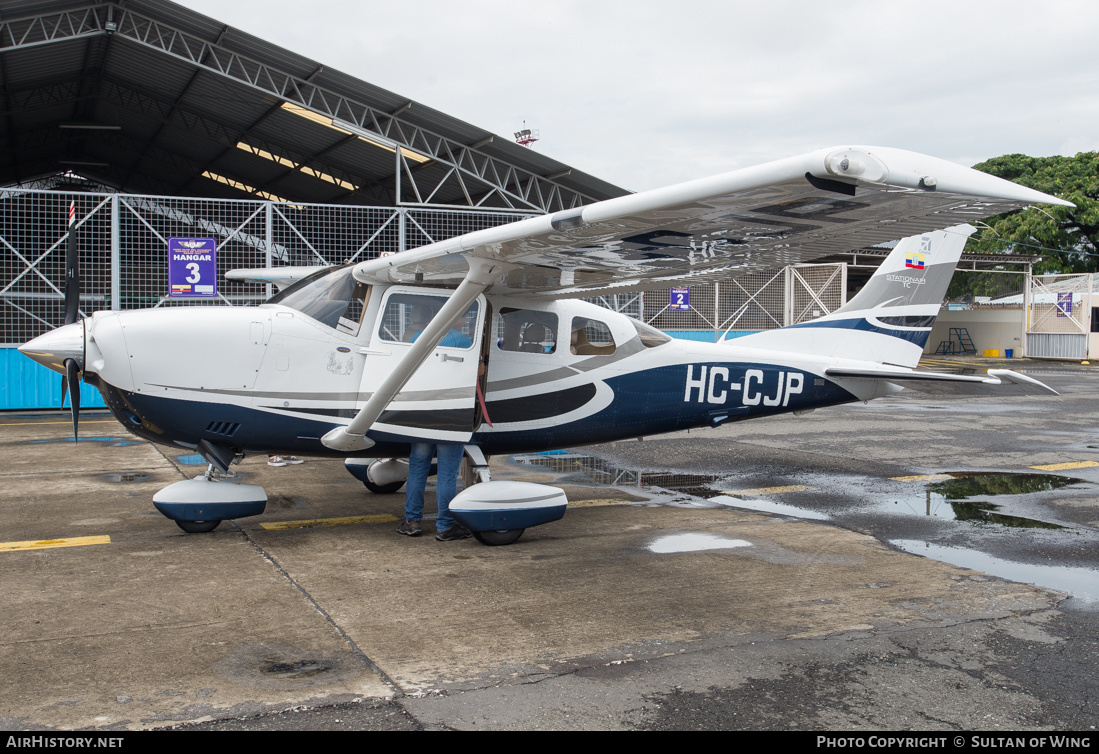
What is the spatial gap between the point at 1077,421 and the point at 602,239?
14.9 m

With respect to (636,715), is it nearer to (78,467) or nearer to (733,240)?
(733,240)

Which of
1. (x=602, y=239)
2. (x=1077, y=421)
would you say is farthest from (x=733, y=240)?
(x=1077, y=421)

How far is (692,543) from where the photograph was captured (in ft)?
22.1

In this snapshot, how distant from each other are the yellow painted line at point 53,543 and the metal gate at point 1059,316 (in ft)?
152

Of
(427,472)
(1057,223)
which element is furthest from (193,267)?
(1057,223)

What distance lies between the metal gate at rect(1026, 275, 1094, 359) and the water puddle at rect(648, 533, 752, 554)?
42617 millimetres

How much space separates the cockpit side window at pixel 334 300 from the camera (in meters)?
6.83

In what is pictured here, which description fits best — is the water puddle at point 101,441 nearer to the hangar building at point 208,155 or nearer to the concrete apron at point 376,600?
the hangar building at point 208,155

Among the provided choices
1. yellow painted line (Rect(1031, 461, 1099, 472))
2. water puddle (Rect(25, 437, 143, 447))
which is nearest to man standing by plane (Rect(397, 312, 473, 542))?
water puddle (Rect(25, 437, 143, 447))

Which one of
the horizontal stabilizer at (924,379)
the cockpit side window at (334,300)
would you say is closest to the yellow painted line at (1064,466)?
the horizontal stabilizer at (924,379)

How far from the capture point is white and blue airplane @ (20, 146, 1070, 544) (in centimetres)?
475

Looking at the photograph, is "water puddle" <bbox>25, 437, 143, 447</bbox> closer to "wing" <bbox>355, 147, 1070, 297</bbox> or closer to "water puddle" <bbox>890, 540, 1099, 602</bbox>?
"wing" <bbox>355, 147, 1070, 297</bbox>

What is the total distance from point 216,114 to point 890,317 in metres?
21.8

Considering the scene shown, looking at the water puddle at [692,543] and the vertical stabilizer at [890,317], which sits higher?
the vertical stabilizer at [890,317]
